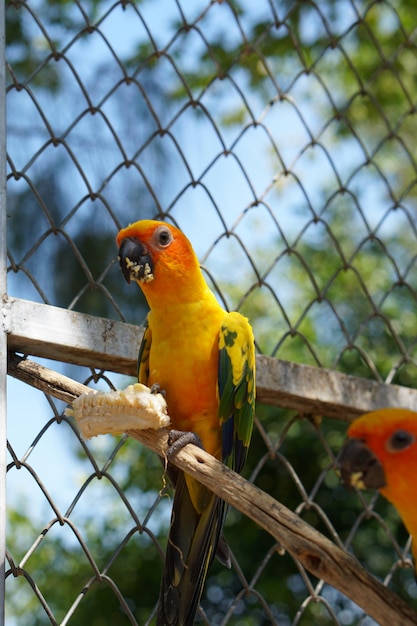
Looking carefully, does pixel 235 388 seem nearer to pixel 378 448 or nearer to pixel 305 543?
pixel 378 448

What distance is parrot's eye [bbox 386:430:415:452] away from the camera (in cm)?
135

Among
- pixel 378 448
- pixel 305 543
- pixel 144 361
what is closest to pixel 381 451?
pixel 378 448

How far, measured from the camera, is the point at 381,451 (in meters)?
1.36

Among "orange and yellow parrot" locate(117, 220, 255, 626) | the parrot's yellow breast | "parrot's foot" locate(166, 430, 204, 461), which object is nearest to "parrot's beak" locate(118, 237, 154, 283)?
"orange and yellow parrot" locate(117, 220, 255, 626)

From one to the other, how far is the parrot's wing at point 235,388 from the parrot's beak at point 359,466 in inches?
14.5

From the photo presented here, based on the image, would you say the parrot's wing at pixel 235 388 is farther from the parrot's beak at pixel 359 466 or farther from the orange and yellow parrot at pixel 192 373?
the parrot's beak at pixel 359 466

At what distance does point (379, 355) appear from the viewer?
3645 millimetres

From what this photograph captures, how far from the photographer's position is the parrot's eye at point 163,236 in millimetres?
1701

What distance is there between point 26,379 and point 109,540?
245 centimetres

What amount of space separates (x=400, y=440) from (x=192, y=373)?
1.63 ft

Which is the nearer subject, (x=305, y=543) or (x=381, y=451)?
(x=305, y=543)

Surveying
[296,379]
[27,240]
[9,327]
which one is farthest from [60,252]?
[9,327]

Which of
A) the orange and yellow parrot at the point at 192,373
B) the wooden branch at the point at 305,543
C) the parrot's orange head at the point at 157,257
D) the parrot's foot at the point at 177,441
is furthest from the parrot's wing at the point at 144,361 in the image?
the wooden branch at the point at 305,543

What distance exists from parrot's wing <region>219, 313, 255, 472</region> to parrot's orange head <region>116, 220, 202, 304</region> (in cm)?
15
